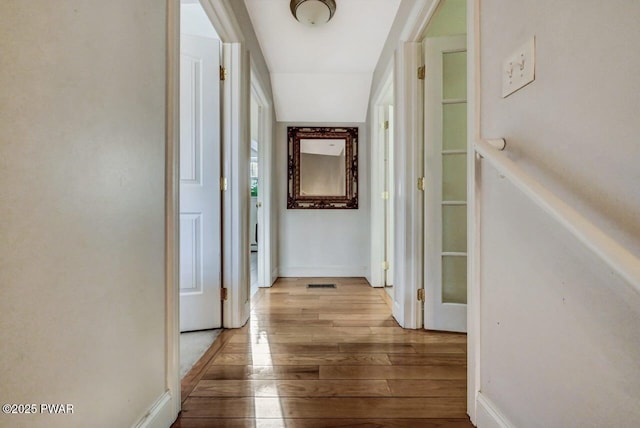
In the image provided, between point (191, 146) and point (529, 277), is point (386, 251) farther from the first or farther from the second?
point (529, 277)

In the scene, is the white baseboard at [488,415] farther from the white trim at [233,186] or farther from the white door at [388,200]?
the white door at [388,200]

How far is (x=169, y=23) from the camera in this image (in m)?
1.15

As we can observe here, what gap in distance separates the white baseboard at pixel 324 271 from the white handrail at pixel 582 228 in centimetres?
303

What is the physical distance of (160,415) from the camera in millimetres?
1035

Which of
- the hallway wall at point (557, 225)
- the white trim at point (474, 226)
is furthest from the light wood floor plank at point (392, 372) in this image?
the hallway wall at point (557, 225)

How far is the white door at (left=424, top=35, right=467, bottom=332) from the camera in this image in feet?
6.72

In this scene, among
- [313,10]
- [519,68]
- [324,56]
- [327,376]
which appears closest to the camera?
[519,68]

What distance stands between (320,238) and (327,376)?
240 cm

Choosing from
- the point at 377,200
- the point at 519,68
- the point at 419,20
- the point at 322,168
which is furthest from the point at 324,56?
the point at 519,68

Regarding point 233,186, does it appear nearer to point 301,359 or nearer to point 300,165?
point 301,359

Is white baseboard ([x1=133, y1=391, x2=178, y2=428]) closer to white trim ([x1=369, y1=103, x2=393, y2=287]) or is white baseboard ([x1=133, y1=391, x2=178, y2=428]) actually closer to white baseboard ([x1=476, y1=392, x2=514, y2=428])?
white baseboard ([x1=476, y1=392, x2=514, y2=428])

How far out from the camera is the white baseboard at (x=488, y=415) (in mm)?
939

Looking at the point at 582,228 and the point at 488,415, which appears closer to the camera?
the point at 582,228

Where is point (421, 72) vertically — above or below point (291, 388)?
above
